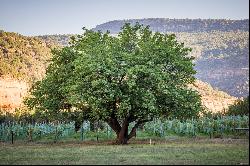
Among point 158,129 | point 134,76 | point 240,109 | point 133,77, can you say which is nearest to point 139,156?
point 133,77

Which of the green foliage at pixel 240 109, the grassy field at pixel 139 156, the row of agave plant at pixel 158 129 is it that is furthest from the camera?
the green foliage at pixel 240 109

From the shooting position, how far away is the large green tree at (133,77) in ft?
143

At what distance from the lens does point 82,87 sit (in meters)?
45.6

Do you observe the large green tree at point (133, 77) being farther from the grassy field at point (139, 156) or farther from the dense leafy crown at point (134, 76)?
the grassy field at point (139, 156)

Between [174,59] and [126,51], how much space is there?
521 centimetres

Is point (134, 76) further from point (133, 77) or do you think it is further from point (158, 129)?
point (158, 129)

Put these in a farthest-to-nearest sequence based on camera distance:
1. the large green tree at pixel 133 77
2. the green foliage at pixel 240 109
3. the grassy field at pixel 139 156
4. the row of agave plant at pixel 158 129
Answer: the green foliage at pixel 240 109 → the row of agave plant at pixel 158 129 → the large green tree at pixel 133 77 → the grassy field at pixel 139 156

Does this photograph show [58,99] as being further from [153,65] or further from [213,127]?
[213,127]

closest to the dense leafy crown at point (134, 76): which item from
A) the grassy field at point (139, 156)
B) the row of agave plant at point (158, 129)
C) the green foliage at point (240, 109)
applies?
the grassy field at point (139, 156)

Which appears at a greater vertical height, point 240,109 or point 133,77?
point 133,77

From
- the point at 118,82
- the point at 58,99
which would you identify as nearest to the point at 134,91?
the point at 118,82

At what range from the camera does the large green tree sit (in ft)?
143

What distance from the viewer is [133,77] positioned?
43375mm

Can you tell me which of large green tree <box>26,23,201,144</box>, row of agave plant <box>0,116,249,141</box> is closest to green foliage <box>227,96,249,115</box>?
row of agave plant <box>0,116,249,141</box>
